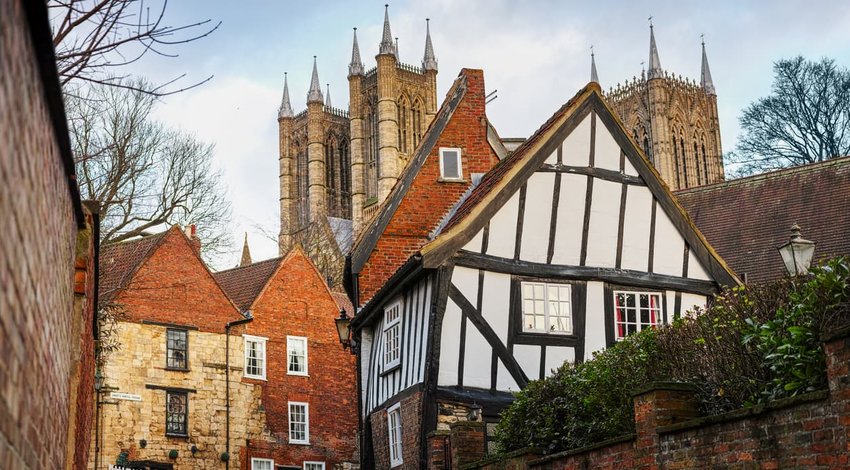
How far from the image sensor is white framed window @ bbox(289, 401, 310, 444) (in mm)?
34969

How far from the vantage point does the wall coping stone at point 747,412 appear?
8.03 metres

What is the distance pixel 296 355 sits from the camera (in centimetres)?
3597

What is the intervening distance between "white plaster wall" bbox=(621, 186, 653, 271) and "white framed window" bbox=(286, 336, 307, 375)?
18.9 metres

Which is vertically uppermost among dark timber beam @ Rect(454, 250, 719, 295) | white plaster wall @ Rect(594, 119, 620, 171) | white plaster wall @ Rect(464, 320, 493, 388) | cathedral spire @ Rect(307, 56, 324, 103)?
cathedral spire @ Rect(307, 56, 324, 103)

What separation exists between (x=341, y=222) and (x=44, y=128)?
10177 cm

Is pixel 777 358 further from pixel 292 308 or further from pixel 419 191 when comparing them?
pixel 292 308

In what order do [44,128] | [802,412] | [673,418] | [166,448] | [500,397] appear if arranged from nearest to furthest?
[44,128]
[802,412]
[673,418]
[500,397]
[166,448]

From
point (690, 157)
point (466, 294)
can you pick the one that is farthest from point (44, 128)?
point (690, 157)

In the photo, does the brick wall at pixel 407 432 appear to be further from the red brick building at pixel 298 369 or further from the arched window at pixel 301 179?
the arched window at pixel 301 179

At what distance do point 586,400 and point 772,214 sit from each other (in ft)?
56.2

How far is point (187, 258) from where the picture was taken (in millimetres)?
33812

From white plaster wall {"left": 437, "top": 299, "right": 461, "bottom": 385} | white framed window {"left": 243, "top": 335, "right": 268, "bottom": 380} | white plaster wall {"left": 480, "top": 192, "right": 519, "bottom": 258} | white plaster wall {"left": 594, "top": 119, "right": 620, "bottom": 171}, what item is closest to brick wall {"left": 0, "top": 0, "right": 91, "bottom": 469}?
white plaster wall {"left": 437, "top": 299, "right": 461, "bottom": 385}

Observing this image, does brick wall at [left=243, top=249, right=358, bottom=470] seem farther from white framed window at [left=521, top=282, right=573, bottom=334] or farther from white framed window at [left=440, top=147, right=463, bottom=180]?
white framed window at [left=521, top=282, right=573, bottom=334]

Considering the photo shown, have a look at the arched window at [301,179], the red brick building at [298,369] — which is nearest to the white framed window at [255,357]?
the red brick building at [298,369]
